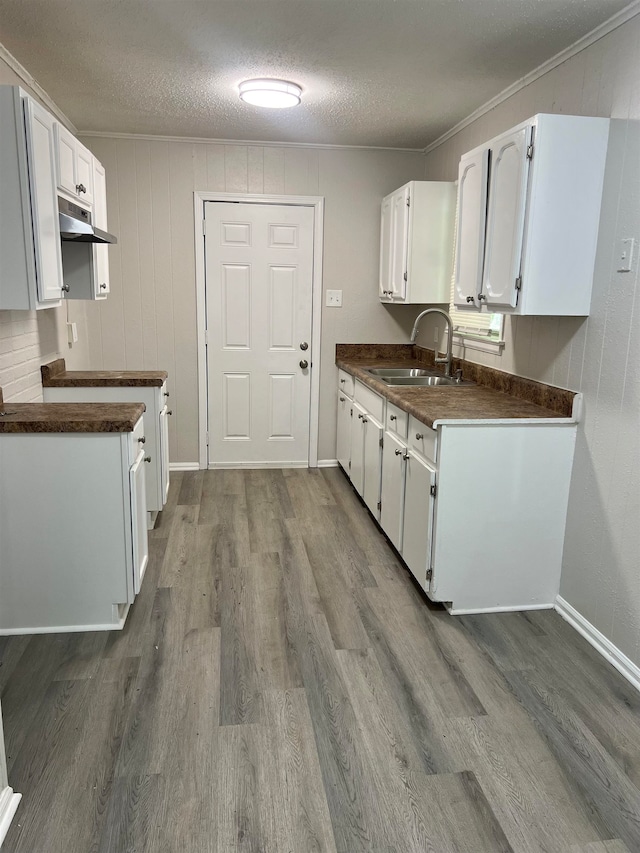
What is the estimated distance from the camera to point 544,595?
2830 millimetres

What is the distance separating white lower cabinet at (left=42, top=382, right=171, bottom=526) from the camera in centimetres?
340

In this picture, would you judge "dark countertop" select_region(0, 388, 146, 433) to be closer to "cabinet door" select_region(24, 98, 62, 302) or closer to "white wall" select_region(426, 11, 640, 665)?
"cabinet door" select_region(24, 98, 62, 302)

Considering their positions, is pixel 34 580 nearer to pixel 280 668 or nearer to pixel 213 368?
pixel 280 668

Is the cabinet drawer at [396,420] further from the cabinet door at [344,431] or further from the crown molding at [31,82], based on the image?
the crown molding at [31,82]

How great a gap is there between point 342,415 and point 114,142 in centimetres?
247

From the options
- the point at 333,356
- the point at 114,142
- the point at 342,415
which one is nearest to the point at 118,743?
the point at 342,415

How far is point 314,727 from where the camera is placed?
205 cm

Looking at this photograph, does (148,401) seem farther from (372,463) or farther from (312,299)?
(312,299)

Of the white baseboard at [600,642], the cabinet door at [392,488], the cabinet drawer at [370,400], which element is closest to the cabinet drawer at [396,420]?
the cabinet door at [392,488]

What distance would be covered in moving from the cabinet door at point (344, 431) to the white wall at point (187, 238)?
35 centimetres

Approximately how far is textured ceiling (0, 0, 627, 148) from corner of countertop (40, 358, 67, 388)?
1.44 metres

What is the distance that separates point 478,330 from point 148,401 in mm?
1910

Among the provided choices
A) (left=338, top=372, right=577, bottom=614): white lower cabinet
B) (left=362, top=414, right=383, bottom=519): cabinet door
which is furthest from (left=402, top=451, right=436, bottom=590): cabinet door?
(left=362, top=414, right=383, bottom=519): cabinet door

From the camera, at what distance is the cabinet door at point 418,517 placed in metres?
2.72
